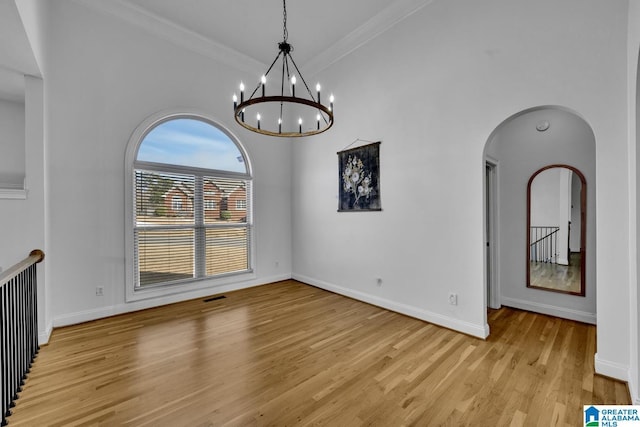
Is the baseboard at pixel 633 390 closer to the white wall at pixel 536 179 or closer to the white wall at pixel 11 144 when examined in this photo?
the white wall at pixel 536 179

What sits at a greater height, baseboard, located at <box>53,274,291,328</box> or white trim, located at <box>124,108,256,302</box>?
white trim, located at <box>124,108,256,302</box>

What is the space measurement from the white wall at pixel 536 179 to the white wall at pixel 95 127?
15.2 ft

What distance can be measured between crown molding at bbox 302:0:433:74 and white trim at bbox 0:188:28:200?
170 inches

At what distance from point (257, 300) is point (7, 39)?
3709 mm

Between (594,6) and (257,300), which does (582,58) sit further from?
(257,300)

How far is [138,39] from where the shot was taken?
12.1 ft

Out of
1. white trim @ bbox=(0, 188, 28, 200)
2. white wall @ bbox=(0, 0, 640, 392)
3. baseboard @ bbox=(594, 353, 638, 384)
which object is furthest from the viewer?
white trim @ bbox=(0, 188, 28, 200)

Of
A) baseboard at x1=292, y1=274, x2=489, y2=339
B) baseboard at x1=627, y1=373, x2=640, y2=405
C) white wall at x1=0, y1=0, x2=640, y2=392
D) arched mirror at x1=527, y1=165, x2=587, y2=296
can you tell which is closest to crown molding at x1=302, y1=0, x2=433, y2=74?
white wall at x1=0, y1=0, x2=640, y2=392

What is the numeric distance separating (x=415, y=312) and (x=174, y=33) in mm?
5219

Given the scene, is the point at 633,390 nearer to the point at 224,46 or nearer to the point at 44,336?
the point at 44,336

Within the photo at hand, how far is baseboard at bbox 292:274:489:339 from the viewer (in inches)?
113

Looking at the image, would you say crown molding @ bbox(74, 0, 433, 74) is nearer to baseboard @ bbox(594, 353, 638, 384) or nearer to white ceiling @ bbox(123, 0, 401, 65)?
white ceiling @ bbox(123, 0, 401, 65)

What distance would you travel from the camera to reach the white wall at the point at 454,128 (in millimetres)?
2152

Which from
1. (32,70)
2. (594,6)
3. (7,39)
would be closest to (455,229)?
(594,6)
